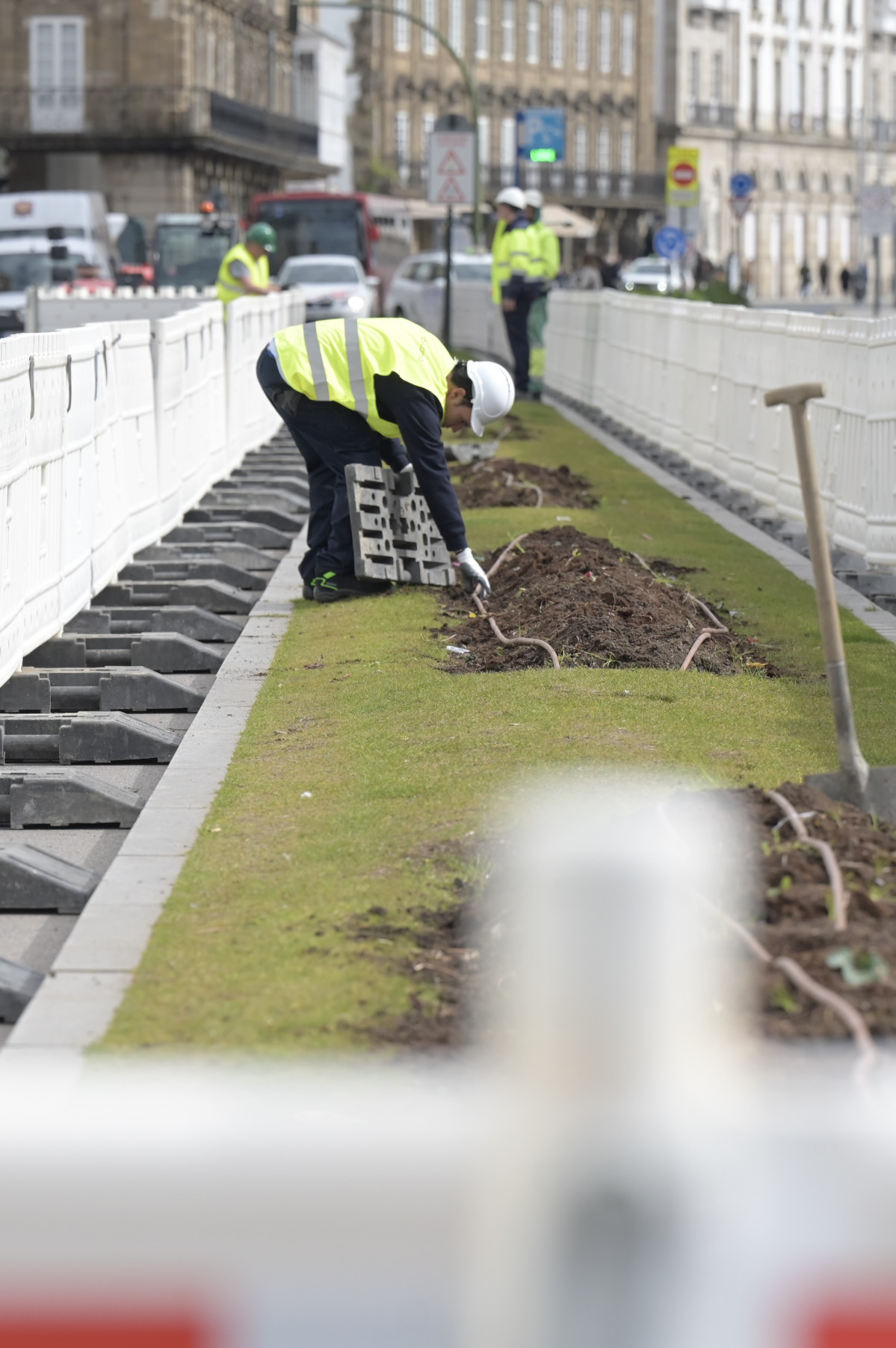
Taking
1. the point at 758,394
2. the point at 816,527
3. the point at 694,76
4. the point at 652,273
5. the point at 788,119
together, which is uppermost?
the point at 694,76

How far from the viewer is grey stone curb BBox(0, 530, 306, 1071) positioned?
434cm

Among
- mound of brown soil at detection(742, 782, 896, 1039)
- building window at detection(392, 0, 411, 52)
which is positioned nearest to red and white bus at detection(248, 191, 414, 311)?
mound of brown soil at detection(742, 782, 896, 1039)

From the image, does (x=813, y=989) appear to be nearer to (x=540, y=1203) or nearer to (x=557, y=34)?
(x=540, y=1203)

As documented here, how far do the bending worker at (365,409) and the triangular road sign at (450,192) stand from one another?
62.4ft

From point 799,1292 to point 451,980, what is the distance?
3.19 m

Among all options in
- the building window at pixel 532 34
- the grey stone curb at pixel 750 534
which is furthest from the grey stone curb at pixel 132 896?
the building window at pixel 532 34

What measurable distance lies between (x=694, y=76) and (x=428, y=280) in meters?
80.8

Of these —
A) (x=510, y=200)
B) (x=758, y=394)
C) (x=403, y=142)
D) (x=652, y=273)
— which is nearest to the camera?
(x=758, y=394)

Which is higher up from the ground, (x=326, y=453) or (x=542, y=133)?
(x=542, y=133)

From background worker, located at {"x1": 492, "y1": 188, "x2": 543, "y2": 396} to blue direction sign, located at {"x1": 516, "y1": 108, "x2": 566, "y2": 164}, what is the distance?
20.1 metres

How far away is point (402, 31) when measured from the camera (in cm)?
10594

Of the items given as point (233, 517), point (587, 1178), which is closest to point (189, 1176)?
point (587, 1178)

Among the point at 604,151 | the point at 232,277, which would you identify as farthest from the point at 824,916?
the point at 604,151

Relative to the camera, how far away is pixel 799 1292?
54.9 inches
